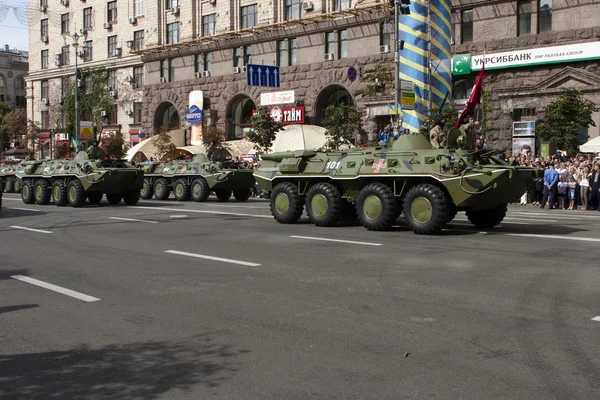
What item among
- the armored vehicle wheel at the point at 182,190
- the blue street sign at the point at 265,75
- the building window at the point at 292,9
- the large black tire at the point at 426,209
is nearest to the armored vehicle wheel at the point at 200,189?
the armored vehicle wheel at the point at 182,190

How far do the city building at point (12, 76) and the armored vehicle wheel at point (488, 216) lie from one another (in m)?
95.4

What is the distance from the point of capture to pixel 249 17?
43531mm

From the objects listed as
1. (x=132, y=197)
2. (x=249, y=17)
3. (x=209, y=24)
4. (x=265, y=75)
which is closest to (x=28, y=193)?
(x=132, y=197)

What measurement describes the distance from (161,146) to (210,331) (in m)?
37.8

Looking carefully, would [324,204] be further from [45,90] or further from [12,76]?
[12,76]

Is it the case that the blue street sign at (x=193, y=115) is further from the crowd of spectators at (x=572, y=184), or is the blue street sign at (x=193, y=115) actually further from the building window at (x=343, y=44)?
the crowd of spectators at (x=572, y=184)

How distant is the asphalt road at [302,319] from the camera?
16.4 ft

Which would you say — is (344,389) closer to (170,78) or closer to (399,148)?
(399,148)

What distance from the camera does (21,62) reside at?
10194cm

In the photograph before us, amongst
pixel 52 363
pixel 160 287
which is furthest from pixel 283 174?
pixel 52 363

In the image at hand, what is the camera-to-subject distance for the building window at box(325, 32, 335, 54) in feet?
127

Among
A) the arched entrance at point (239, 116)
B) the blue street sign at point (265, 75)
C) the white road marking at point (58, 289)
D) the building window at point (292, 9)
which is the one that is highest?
the building window at point (292, 9)

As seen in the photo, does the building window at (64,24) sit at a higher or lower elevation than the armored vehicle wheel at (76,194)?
higher

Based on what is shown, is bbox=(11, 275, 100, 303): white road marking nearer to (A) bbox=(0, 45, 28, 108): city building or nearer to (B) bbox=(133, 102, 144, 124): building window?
(B) bbox=(133, 102, 144, 124): building window
